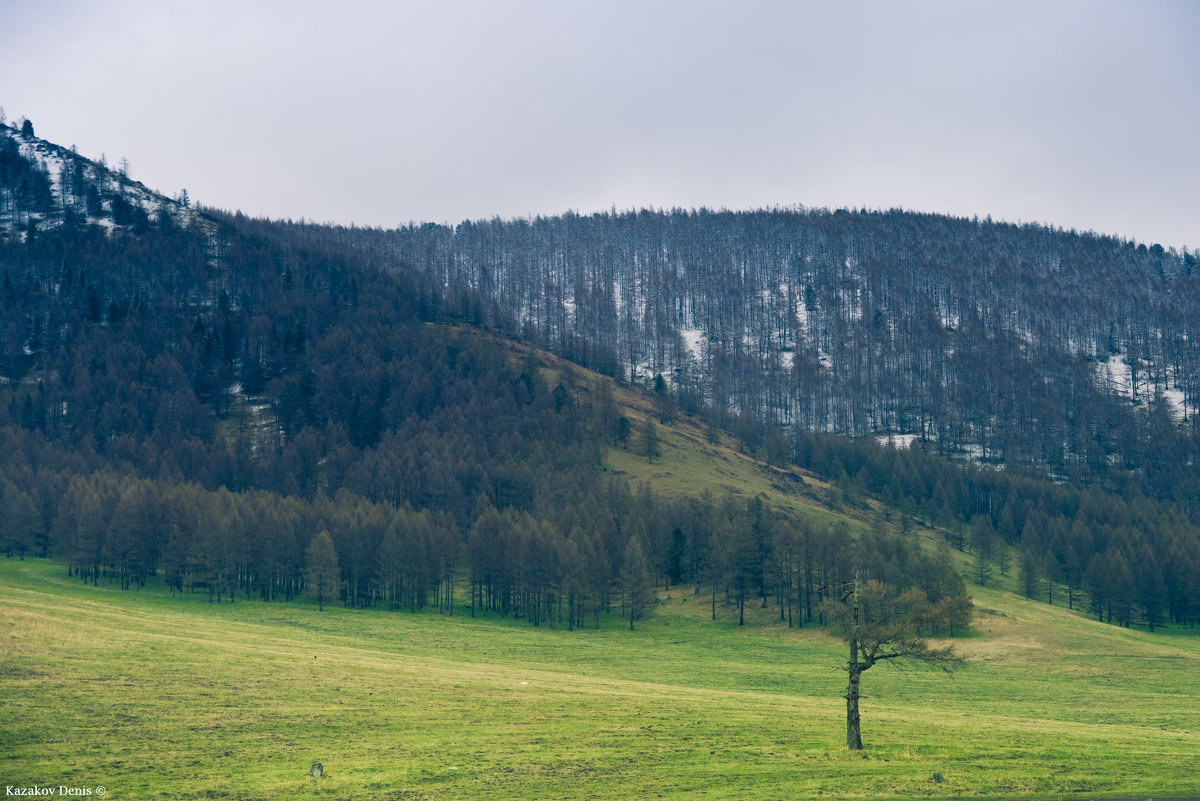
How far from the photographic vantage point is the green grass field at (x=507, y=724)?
31.0m

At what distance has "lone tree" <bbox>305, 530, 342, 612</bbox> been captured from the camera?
365 feet

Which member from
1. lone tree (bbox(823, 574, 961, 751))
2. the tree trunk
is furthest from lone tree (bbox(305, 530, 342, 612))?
the tree trunk

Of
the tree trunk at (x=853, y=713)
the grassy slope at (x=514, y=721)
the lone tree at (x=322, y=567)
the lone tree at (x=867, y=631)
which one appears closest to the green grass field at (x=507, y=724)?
the grassy slope at (x=514, y=721)

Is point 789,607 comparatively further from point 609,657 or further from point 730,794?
point 730,794

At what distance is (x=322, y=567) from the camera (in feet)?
366

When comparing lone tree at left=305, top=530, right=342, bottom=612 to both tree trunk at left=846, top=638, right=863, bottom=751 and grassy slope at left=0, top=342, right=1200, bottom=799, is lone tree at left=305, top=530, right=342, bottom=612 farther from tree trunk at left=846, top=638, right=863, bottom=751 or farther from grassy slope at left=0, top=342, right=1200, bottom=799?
tree trunk at left=846, top=638, right=863, bottom=751

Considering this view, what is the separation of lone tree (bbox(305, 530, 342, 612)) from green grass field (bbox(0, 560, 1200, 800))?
110 feet

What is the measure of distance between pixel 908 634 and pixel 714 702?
Answer: 50.6 feet

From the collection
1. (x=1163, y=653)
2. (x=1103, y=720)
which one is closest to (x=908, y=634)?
(x=1103, y=720)

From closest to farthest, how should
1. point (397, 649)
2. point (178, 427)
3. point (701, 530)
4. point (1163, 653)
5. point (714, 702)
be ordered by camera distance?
point (714, 702) < point (397, 649) < point (1163, 653) < point (701, 530) < point (178, 427)

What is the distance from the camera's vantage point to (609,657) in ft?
276

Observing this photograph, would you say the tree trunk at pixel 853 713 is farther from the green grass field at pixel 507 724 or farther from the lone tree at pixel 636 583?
the lone tree at pixel 636 583

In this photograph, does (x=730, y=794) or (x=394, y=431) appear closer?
(x=730, y=794)

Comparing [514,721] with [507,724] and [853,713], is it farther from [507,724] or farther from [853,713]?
[853,713]
